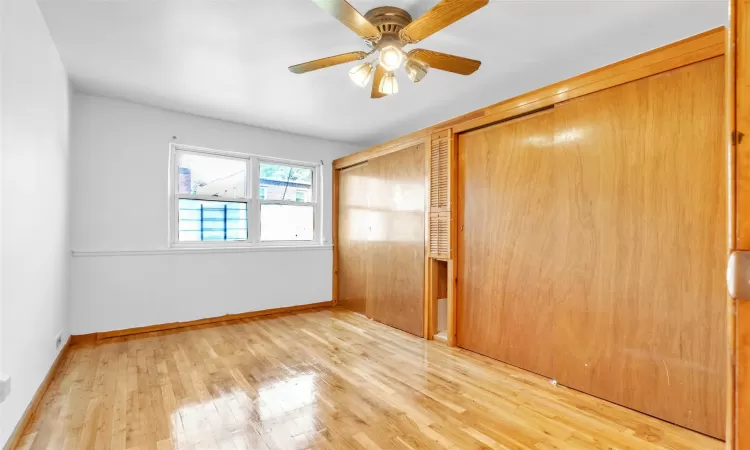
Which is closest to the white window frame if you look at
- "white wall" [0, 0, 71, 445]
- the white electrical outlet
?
"white wall" [0, 0, 71, 445]

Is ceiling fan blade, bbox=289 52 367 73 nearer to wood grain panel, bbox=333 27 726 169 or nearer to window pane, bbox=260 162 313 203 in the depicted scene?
wood grain panel, bbox=333 27 726 169

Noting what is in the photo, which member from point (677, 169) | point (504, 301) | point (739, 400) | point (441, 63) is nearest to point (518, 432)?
point (504, 301)

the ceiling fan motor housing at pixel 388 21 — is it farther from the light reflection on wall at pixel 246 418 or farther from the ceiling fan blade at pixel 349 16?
the light reflection on wall at pixel 246 418

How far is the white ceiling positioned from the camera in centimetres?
204

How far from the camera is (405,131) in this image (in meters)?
4.48

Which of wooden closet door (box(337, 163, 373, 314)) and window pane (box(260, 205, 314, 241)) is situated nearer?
wooden closet door (box(337, 163, 373, 314))

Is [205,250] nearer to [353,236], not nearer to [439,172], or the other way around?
[353,236]

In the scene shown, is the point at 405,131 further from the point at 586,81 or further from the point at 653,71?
the point at 653,71

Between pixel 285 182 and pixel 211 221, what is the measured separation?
1.09m

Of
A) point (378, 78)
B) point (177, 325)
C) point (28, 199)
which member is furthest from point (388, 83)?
point (177, 325)

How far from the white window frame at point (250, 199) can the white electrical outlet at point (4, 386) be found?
2.36m

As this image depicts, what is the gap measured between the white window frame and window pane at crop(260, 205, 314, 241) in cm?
6

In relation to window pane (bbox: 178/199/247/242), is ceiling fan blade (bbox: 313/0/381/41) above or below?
above

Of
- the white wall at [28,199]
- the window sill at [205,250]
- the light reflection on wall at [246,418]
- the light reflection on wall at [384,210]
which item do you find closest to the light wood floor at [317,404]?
the light reflection on wall at [246,418]
